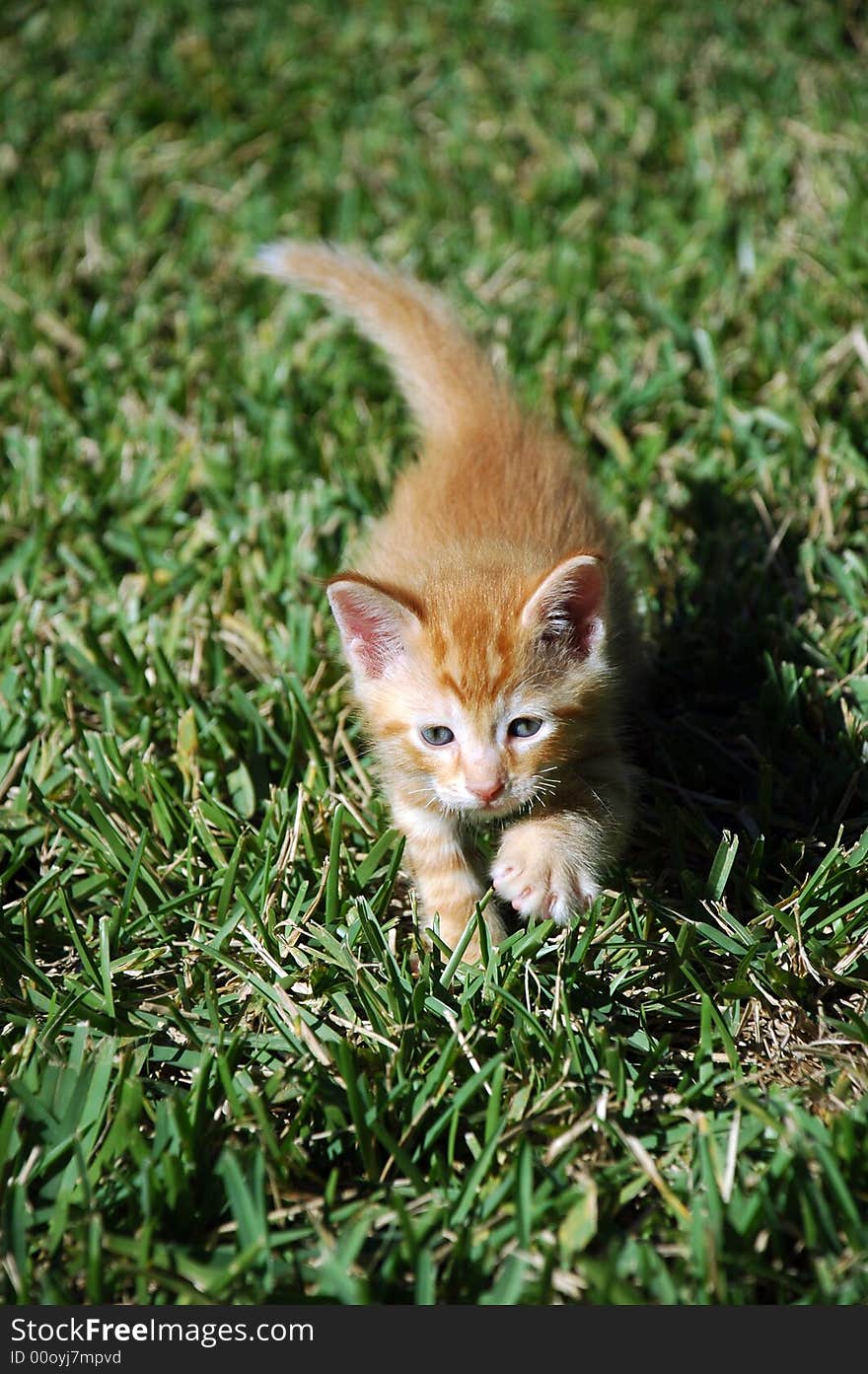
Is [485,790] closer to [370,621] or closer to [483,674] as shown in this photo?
[483,674]

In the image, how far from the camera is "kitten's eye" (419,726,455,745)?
2.16m

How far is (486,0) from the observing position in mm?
5195

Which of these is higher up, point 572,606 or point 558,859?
point 572,606

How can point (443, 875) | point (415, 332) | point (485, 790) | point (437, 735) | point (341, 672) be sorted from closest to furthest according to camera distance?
point (485, 790)
point (437, 735)
point (443, 875)
point (341, 672)
point (415, 332)

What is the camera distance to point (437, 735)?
7.11ft

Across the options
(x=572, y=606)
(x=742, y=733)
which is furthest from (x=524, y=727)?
(x=742, y=733)

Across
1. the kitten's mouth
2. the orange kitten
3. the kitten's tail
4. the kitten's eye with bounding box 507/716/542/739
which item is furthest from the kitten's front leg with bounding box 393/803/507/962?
the kitten's tail

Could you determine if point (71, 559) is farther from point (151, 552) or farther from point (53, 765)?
point (53, 765)

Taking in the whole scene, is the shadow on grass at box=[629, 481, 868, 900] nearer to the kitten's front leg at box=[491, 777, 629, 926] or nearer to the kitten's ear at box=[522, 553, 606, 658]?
the kitten's front leg at box=[491, 777, 629, 926]

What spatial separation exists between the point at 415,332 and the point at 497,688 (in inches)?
51.2

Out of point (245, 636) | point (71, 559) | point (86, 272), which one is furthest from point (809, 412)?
point (86, 272)

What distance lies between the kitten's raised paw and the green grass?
0.16ft

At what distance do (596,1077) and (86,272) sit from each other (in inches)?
131

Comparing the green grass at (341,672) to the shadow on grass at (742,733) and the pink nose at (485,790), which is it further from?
the pink nose at (485,790)
